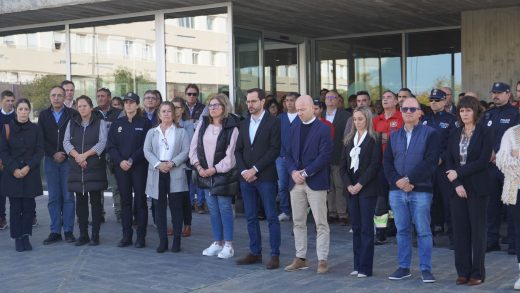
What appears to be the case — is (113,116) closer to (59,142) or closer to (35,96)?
(59,142)

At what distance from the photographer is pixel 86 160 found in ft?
28.3

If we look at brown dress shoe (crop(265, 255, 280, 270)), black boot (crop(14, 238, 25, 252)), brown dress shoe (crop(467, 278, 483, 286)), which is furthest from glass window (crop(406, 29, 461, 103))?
black boot (crop(14, 238, 25, 252))

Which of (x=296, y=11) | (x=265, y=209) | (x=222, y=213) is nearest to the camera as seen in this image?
(x=265, y=209)

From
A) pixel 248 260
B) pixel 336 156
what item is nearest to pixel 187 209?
pixel 248 260

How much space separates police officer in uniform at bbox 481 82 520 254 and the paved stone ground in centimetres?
27

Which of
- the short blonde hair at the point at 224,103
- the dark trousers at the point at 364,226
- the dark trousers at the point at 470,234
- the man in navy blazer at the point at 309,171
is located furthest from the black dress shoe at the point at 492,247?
the short blonde hair at the point at 224,103

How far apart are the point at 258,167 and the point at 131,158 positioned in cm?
194

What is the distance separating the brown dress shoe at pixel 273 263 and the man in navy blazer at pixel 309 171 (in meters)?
0.20

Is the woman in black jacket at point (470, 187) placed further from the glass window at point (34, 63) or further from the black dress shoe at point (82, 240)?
the glass window at point (34, 63)

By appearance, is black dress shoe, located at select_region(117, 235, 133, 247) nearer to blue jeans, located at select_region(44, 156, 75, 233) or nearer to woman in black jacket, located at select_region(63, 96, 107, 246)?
woman in black jacket, located at select_region(63, 96, 107, 246)

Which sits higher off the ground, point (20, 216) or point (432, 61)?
point (432, 61)

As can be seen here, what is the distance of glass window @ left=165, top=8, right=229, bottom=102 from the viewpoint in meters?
11.7

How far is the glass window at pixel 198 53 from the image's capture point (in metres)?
11.7

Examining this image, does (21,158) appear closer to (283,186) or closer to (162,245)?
(162,245)
